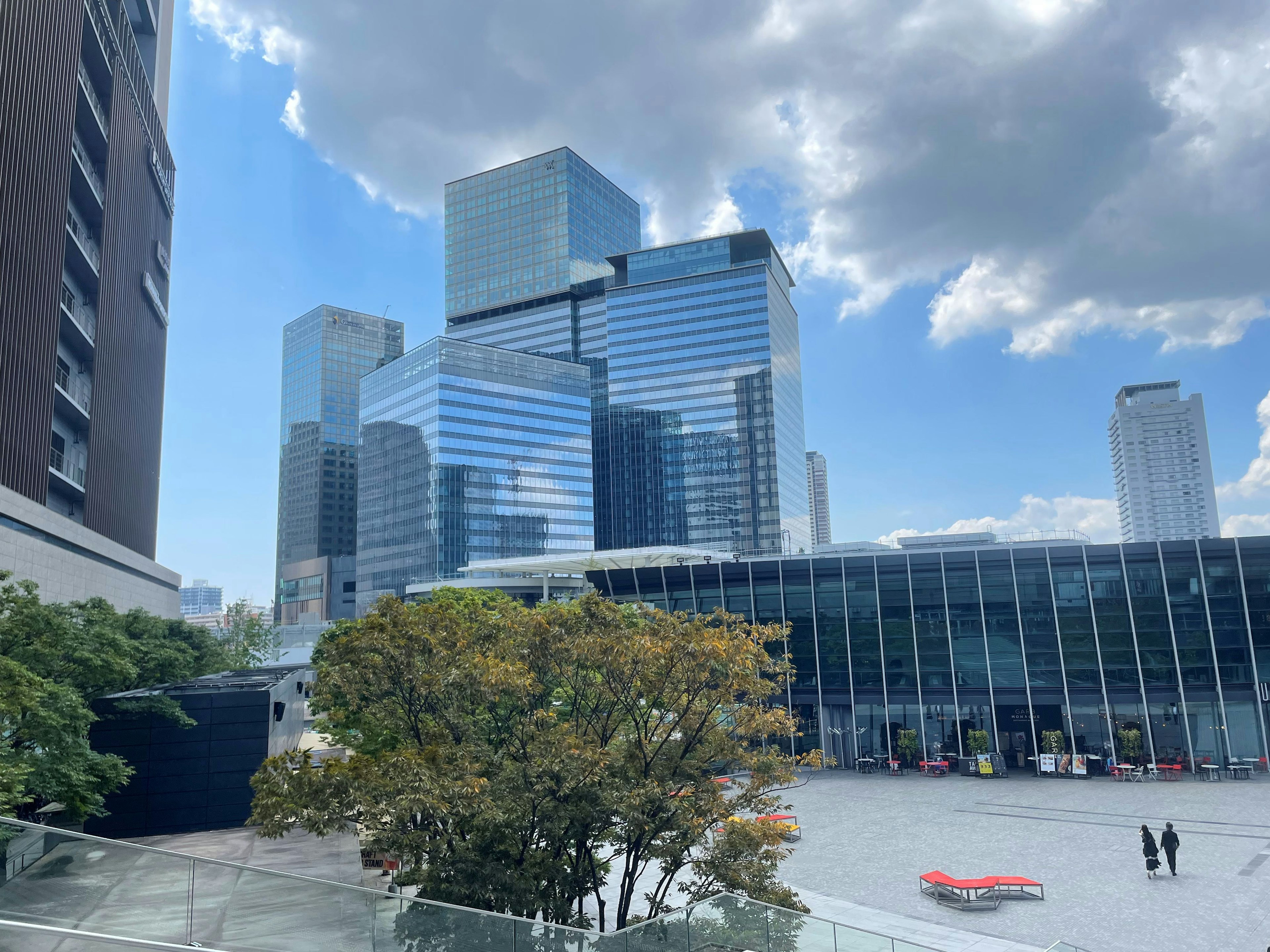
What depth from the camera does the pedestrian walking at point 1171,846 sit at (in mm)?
23250

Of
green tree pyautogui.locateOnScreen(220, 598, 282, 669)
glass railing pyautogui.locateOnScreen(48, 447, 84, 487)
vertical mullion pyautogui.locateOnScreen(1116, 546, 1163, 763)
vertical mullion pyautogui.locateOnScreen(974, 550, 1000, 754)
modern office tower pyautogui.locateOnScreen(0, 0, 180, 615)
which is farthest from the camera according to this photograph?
green tree pyautogui.locateOnScreen(220, 598, 282, 669)

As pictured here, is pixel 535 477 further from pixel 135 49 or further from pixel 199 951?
pixel 199 951

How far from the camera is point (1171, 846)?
2328 centimetres

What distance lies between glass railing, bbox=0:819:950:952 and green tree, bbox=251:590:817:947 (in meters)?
2.87

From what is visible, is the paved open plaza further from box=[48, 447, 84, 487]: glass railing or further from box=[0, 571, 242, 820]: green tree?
box=[48, 447, 84, 487]: glass railing

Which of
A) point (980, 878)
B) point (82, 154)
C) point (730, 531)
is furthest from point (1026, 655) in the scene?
point (730, 531)

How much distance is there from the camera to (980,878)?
22281mm

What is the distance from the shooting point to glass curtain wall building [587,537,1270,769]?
43.1 meters

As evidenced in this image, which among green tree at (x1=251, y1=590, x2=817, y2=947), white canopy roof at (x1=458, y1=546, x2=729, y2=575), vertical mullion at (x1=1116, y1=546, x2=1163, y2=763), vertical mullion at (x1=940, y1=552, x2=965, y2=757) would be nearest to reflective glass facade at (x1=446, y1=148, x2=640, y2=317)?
white canopy roof at (x1=458, y1=546, x2=729, y2=575)

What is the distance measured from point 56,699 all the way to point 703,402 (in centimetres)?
13319

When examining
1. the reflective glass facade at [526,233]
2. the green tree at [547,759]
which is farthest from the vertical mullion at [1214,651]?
the reflective glass facade at [526,233]

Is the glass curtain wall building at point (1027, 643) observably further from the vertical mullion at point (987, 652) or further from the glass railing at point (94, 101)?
the glass railing at point (94, 101)

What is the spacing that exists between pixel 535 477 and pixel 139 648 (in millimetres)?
101986

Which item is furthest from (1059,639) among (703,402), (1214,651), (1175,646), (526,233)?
(526,233)
